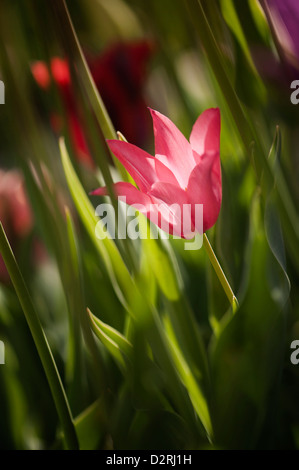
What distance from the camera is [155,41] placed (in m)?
0.36

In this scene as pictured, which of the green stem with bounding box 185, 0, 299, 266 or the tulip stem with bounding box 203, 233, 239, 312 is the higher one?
the green stem with bounding box 185, 0, 299, 266

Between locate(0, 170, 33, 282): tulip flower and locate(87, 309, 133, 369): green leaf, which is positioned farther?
locate(0, 170, 33, 282): tulip flower

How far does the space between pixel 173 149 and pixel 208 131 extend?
0.06ft

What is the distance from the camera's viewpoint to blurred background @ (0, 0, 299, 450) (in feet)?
0.73

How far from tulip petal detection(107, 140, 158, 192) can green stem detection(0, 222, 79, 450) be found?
6cm

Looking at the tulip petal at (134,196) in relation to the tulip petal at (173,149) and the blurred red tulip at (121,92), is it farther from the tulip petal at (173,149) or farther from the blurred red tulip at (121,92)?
the blurred red tulip at (121,92)

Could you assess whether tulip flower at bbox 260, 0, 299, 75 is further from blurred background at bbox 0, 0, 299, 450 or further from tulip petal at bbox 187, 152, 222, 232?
tulip petal at bbox 187, 152, 222, 232

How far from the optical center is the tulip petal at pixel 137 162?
0.66 feet

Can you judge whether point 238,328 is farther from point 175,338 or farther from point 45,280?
point 45,280

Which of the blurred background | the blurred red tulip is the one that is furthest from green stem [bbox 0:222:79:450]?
the blurred red tulip

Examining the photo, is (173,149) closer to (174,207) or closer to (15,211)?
(174,207)

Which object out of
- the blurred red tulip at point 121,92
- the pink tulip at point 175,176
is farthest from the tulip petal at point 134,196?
the blurred red tulip at point 121,92

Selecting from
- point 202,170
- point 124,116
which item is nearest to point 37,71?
point 124,116
